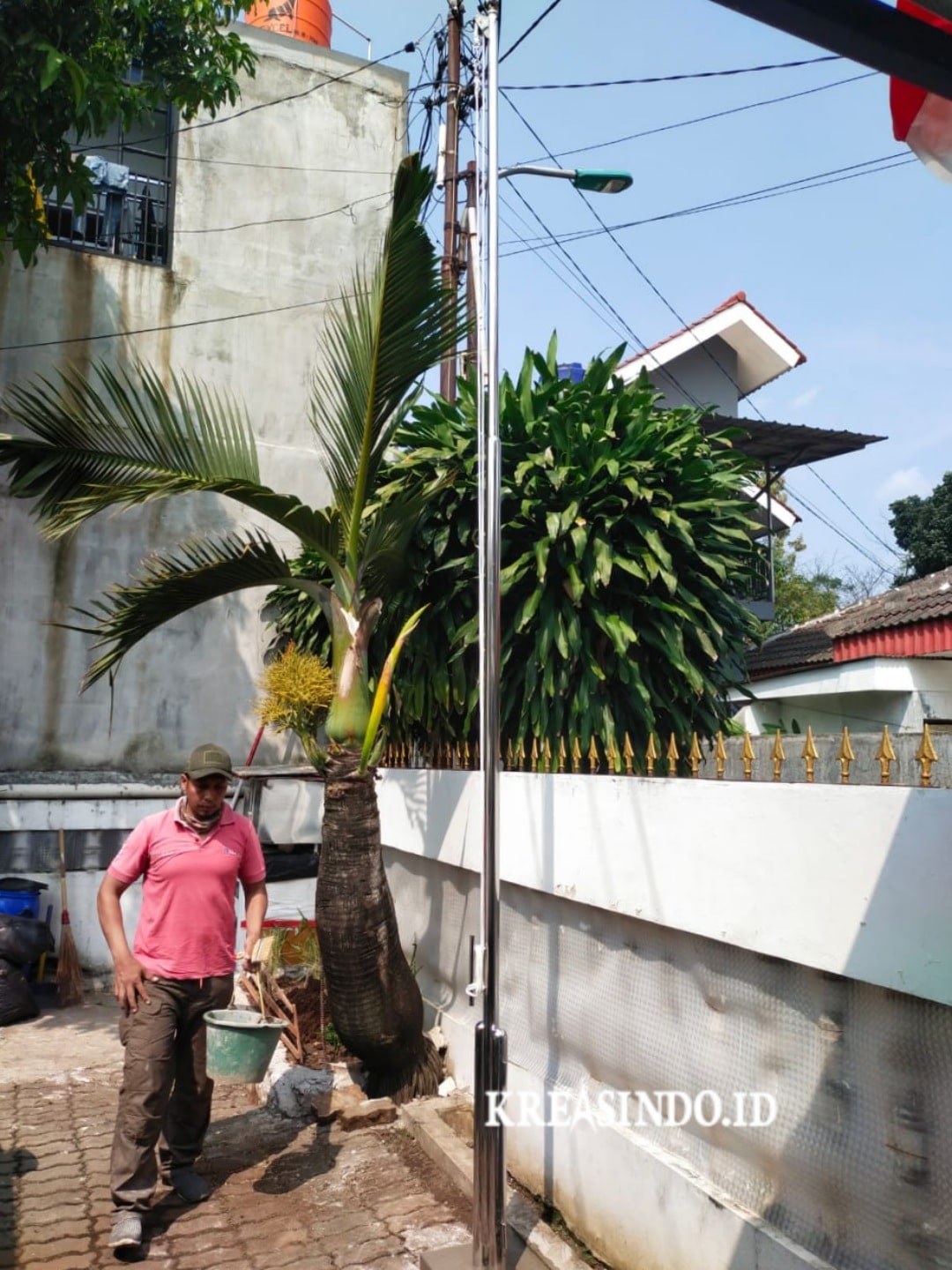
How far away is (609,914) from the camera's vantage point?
4082mm

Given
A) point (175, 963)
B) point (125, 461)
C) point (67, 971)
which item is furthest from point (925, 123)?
point (67, 971)

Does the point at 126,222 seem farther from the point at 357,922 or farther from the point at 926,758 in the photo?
the point at 926,758

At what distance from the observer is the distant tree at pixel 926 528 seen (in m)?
23.0

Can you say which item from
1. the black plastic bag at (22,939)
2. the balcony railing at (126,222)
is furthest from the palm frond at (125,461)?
the balcony railing at (126,222)

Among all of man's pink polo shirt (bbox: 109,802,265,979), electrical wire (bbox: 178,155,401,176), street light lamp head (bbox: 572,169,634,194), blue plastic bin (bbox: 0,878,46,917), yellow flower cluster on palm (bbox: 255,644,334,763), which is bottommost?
blue plastic bin (bbox: 0,878,46,917)

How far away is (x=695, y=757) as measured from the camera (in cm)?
426

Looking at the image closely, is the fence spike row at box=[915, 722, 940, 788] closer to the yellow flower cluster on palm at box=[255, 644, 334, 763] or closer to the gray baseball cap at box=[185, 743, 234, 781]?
the gray baseball cap at box=[185, 743, 234, 781]

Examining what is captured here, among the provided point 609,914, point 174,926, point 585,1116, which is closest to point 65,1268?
point 174,926

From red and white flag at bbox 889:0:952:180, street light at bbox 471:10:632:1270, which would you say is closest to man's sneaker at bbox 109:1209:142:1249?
street light at bbox 471:10:632:1270

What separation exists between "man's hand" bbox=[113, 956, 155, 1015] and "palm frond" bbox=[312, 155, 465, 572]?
2205 millimetres

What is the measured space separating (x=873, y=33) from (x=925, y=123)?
39 centimetres

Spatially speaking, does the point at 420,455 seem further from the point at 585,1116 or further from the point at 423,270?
the point at 585,1116

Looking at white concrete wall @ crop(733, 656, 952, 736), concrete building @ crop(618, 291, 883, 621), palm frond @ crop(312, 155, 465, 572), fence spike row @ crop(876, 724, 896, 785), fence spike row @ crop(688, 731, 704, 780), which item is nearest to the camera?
fence spike row @ crop(876, 724, 896, 785)

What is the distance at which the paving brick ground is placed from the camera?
13.0ft
